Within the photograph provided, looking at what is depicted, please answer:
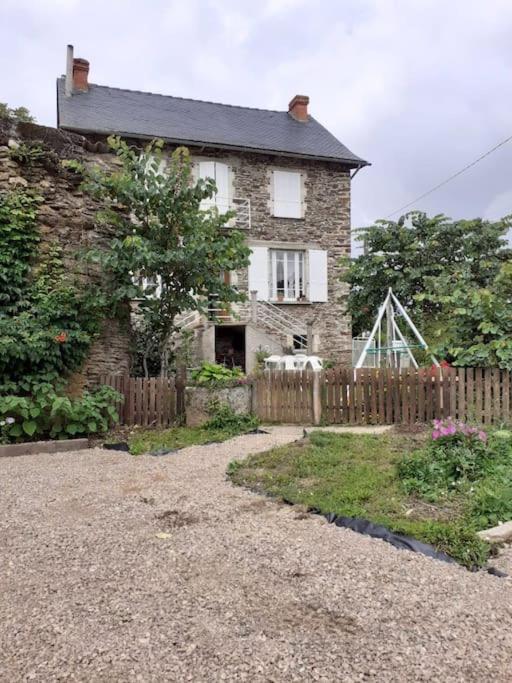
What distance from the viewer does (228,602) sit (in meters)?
2.38

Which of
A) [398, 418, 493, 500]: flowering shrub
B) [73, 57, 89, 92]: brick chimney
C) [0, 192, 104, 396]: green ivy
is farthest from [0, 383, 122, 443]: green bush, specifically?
[73, 57, 89, 92]: brick chimney

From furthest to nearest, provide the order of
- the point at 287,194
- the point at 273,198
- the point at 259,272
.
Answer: the point at 287,194 → the point at 273,198 → the point at 259,272

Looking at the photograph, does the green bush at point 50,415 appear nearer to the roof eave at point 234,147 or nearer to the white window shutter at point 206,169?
the white window shutter at point 206,169

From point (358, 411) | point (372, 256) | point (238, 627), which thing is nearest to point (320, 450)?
point (358, 411)

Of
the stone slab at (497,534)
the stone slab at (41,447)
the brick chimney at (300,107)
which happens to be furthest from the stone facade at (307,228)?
the stone slab at (497,534)

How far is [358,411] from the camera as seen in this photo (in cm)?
820

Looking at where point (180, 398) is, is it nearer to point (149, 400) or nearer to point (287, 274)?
point (149, 400)

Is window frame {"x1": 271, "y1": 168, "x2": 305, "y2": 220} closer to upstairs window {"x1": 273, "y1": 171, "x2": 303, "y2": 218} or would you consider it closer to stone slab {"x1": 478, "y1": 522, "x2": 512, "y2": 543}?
upstairs window {"x1": 273, "y1": 171, "x2": 303, "y2": 218}

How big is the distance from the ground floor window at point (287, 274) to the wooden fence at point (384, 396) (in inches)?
387

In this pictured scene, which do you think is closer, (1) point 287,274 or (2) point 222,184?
(2) point 222,184

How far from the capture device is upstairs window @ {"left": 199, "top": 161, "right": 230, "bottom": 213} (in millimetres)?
17156

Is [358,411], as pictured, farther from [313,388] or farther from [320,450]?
[320,450]

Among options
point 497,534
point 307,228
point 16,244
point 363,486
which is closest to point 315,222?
point 307,228

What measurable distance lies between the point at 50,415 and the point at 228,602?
5.03m
